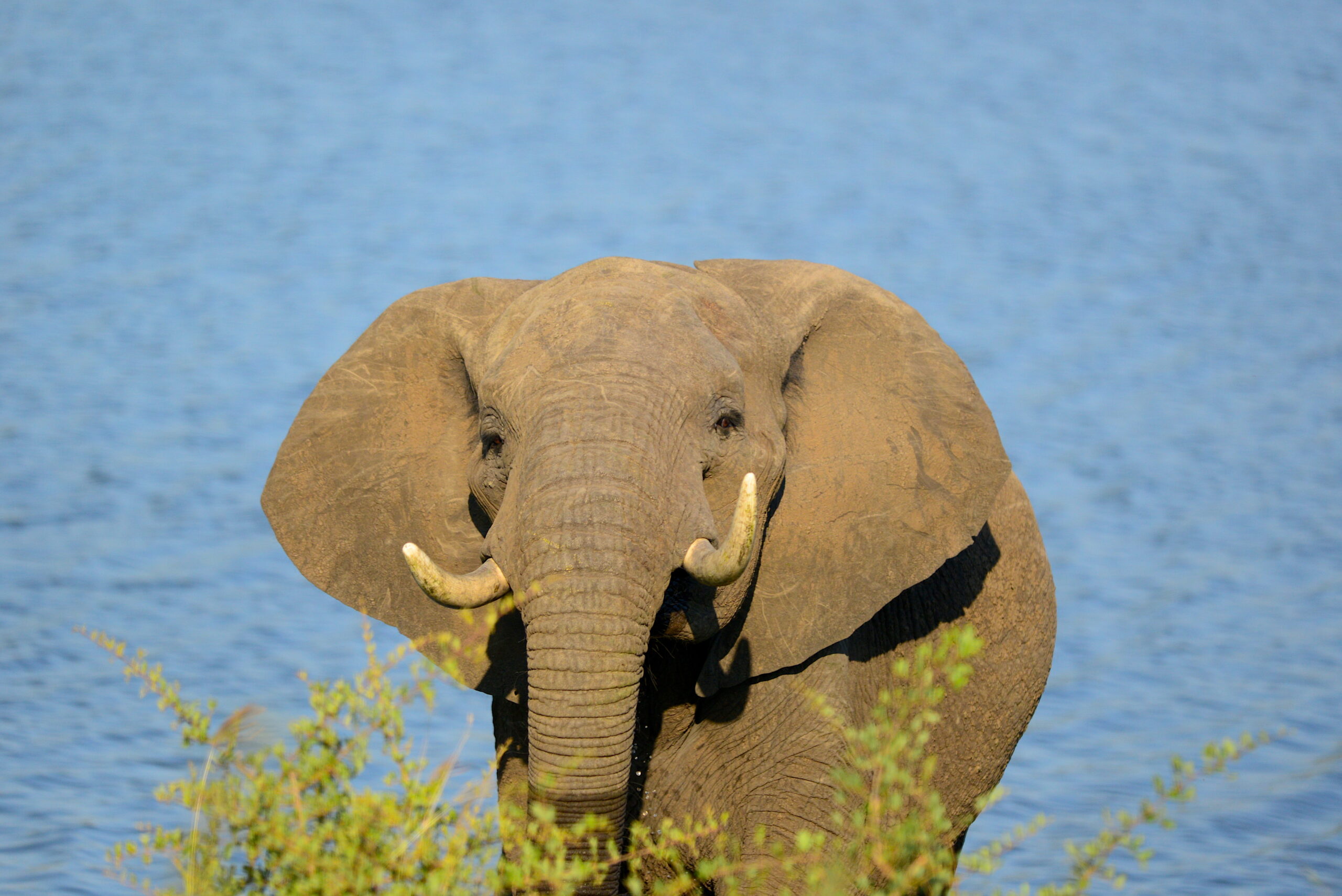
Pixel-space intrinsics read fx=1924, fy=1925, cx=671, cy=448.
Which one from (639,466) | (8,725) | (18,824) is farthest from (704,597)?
(8,725)

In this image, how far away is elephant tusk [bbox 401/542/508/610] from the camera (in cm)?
420

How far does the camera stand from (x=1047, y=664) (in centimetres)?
651

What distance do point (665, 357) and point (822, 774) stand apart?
1241 mm

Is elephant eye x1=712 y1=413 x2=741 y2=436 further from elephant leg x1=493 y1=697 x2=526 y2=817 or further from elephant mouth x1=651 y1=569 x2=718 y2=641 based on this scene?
elephant leg x1=493 y1=697 x2=526 y2=817

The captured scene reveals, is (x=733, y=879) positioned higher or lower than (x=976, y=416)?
lower

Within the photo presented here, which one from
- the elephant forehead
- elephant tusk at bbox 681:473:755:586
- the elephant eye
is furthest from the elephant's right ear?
elephant tusk at bbox 681:473:755:586

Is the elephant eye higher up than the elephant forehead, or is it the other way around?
the elephant forehead

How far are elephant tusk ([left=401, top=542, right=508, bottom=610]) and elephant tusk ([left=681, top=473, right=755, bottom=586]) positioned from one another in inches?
17.6

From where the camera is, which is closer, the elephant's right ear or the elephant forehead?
the elephant forehead

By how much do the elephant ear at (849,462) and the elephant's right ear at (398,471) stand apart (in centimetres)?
67

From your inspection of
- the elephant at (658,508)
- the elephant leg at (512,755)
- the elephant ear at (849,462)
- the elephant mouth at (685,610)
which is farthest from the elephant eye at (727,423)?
the elephant leg at (512,755)

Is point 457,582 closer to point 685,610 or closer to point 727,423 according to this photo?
point 685,610

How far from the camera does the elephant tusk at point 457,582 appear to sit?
4203 mm

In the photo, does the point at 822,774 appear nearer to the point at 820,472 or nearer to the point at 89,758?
the point at 820,472
